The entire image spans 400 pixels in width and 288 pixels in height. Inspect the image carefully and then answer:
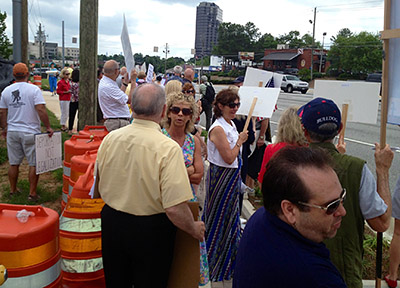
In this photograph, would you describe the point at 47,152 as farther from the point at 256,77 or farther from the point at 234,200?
the point at 256,77

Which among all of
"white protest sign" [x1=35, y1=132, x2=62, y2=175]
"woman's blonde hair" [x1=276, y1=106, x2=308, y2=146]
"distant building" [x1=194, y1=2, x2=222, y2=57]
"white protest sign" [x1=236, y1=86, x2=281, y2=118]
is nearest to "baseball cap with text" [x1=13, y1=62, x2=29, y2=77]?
"white protest sign" [x1=35, y1=132, x2=62, y2=175]

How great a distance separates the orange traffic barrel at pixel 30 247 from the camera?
2211 millimetres

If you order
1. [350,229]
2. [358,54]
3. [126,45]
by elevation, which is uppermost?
[358,54]

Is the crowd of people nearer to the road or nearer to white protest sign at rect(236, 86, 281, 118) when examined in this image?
white protest sign at rect(236, 86, 281, 118)

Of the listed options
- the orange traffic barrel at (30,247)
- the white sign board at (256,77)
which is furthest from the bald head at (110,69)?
the orange traffic barrel at (30,247)

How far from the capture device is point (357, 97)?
11.3 ft

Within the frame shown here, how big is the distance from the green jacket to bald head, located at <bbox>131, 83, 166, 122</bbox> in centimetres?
121

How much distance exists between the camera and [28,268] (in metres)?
2.26

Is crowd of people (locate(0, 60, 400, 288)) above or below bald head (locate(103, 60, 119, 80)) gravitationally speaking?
below

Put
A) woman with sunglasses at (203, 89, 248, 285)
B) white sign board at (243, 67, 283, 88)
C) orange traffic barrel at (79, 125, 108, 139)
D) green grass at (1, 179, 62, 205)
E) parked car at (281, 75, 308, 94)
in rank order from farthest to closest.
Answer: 1. parked car at (281, 75, 308, 94)
2. green grass at (1, 179, 62, 205)
3. white sign board at (243, 67, 283, 88)
4. orange traffic barrel at (79, 125, 108, 139)
5. woman with sunglasses at (203, 89, 248, 285)

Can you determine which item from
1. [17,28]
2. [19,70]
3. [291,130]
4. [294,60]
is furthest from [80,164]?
[294,60]

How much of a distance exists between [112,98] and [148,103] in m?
3.94

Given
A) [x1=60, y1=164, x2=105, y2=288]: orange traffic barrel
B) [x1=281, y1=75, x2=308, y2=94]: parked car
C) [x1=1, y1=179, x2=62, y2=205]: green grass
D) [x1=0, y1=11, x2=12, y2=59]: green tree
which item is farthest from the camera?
[x1=281, y1=75, x2=308, y2=94]: parked car

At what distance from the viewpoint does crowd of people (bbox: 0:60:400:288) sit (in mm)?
1490
